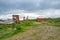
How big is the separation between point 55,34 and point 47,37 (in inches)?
43.1

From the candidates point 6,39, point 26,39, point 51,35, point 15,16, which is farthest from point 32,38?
point 15,16

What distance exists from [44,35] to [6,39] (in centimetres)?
362

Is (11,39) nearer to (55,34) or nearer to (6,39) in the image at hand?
(6,39)

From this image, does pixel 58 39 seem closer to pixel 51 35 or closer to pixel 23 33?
pixel 51 35

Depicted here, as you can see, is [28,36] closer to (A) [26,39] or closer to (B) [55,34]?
(A) [26,39]

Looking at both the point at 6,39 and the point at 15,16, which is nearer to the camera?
the point at 6,39

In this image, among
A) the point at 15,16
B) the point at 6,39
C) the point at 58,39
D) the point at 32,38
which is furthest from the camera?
the point at 15,16

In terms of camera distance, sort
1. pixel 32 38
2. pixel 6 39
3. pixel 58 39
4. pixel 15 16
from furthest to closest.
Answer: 1. pixel 15 16
2. pixel 6 39
3. pixel 32 38
4. pixel 58 39

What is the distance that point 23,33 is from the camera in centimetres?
2012

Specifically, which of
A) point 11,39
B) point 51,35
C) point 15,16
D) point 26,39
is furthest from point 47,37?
point 15,16

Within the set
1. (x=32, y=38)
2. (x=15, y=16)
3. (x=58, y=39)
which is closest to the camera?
(x=58, y=39)

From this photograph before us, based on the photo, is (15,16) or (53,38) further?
(15,16)

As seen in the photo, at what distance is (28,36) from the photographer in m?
18.5

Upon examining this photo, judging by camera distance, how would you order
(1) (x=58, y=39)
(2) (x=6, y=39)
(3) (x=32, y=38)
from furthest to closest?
(2) (x=6, y=39), (3) (x=32, y=38), (1) (x=58, y=39)
